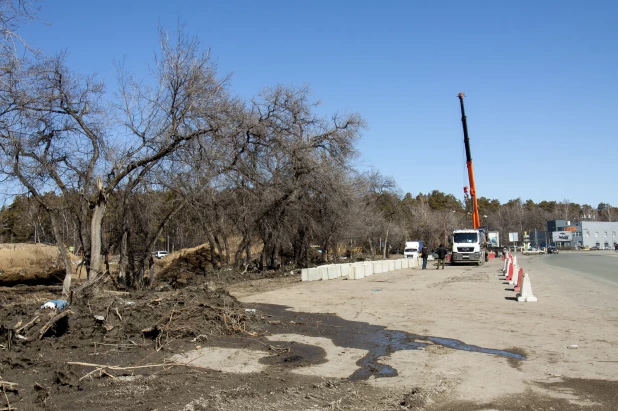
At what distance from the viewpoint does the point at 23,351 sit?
812 cm

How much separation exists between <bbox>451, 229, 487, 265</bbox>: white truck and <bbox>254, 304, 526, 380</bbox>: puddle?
99.7ft

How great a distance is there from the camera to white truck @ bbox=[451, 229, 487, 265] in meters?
41.4

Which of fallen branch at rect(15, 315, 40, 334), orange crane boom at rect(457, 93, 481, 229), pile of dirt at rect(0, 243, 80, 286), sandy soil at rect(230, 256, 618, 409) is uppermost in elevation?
orange crane boom at rect(457, 93, 481, 229)

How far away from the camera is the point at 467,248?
137ft

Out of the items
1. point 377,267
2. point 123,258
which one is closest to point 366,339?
point 123,258

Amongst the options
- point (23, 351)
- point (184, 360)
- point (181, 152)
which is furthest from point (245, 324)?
point (181, 152)

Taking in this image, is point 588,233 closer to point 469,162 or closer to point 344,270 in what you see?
point 469,162

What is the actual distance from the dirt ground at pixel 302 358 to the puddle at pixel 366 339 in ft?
0.12

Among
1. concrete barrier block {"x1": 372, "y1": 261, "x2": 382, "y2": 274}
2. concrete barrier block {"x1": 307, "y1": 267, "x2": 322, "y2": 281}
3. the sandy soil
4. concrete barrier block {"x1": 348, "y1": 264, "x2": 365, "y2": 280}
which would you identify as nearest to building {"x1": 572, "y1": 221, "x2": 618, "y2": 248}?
concrete barrier block {"x1": 372, "y1": 261, "x2": 382, "y2": 274}

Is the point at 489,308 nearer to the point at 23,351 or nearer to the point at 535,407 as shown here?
the point at 535,407

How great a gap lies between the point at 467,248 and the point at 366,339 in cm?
3338

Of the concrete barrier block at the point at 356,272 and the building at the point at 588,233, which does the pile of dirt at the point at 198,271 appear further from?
the building at the point at 588,233

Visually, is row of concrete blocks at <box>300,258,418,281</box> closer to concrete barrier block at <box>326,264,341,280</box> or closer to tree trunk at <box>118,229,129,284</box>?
concrete barrier block at <box>326,264,341,280</box>

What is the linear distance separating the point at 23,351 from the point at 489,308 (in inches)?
443
